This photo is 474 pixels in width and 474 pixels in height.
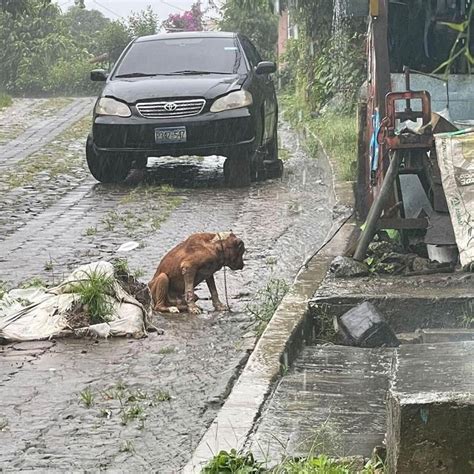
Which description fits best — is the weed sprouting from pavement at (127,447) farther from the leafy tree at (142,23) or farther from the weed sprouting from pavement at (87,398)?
the leafy tree at (142,23)

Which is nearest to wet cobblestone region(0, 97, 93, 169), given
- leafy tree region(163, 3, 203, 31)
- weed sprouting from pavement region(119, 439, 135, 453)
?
weed sprouting from pavement region(119, 439, 135, 453)

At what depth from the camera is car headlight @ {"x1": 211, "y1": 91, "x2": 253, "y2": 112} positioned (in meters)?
14.1

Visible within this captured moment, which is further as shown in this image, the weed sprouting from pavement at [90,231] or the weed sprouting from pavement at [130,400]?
the weed sprouting from pavement at [90,231]

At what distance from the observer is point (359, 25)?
20781 mm

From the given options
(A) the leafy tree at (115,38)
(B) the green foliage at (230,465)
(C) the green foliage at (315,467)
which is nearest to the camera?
(C) the green foliage at (315,467)

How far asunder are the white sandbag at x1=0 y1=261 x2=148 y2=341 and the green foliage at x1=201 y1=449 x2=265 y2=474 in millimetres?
2837

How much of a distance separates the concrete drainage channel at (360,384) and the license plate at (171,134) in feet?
18.3

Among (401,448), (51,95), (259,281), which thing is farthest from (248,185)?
(51,95)

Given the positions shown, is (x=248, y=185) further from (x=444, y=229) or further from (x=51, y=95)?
(x=51, y=95)

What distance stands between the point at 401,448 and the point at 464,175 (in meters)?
3.77

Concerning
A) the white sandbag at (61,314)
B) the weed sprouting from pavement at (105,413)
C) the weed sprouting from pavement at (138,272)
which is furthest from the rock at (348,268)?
the weed sprouting from pavement at (105,413)

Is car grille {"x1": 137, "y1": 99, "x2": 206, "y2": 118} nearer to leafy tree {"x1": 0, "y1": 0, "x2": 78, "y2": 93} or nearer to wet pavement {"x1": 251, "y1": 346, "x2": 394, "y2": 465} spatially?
wet pavement {"x1": 251, "y1": 346, "x2": 394, "y2": 465}

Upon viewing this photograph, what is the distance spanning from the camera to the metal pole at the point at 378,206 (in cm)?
791

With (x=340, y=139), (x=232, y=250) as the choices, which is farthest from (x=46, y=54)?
(x=232, y=250)
